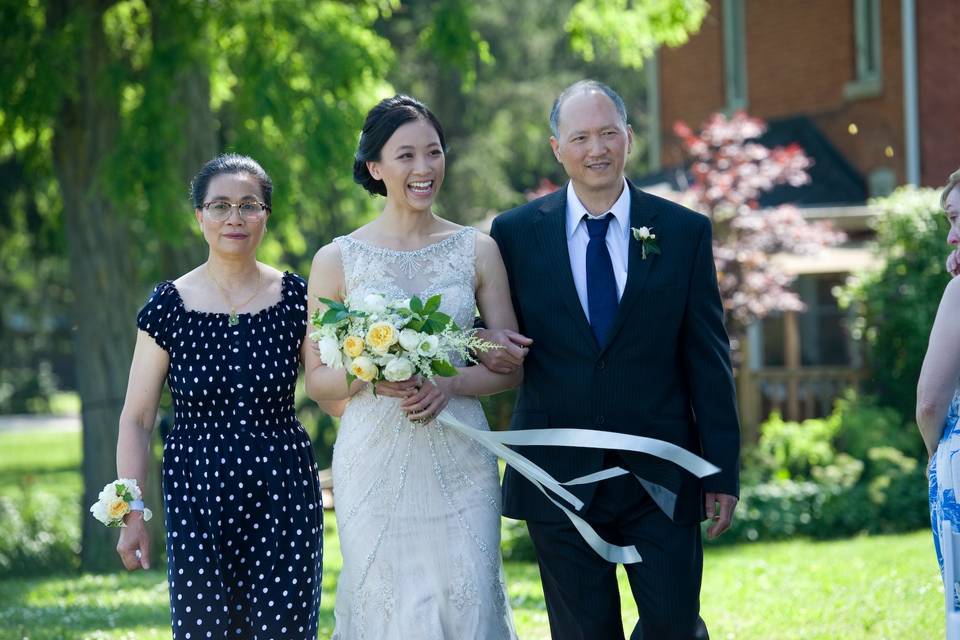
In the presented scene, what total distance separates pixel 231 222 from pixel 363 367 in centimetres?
102

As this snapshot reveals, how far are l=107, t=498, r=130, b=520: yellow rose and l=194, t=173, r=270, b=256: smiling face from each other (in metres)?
1.03

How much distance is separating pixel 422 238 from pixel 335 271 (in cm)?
36

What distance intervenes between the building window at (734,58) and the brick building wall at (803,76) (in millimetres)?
101

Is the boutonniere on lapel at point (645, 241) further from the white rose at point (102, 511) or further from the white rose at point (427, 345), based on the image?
the white rose at point (102, 511)

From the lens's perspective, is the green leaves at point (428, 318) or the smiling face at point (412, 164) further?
the smiling face at point (412, 164)

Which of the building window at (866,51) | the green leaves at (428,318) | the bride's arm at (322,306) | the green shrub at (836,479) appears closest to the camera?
the green leaves at (428,318)

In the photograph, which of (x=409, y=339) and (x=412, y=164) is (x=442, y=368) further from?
(x=412, y=164)

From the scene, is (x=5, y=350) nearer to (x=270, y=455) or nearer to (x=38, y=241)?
(x=38, y=241)

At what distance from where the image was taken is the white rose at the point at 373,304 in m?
4.62

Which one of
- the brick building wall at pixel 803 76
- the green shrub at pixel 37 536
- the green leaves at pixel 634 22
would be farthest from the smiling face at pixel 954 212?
the brick building wall at pixel 803 76

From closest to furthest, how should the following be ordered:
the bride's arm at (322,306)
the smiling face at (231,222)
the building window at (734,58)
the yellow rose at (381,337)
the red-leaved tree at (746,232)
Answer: the yellow rose at (381,337) < the bride's arm at (322,306) < the smiling face at (231,222) < the red-leaved tree at (746,232) < the building window at (734,58)

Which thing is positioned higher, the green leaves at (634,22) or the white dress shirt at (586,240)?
the green leaves at (634,22)

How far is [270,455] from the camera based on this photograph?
5.15 meters

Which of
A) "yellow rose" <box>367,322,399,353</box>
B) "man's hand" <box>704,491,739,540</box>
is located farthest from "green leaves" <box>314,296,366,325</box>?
"man's hand" <box>704,491,739,540</box>
